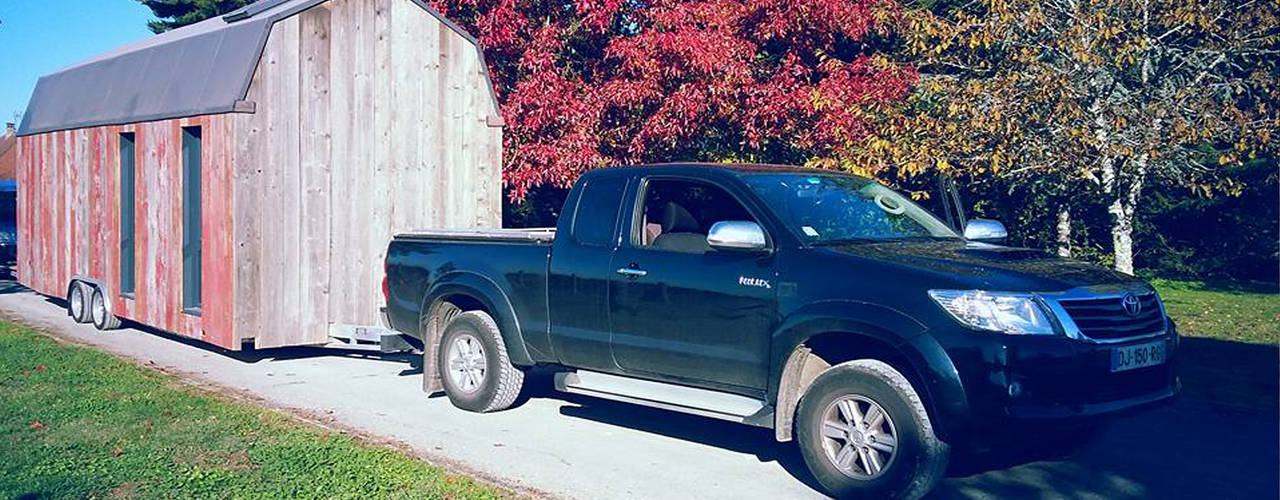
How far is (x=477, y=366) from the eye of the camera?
30.3ft

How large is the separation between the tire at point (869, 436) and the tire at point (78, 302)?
10.4m

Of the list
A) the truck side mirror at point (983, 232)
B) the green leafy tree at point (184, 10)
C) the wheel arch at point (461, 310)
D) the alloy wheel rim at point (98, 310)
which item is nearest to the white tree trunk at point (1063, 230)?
the truck side mirror at point (983, 232)

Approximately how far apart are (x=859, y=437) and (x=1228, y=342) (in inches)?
340

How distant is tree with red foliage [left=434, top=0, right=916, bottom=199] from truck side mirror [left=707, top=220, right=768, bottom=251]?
5.94 meters

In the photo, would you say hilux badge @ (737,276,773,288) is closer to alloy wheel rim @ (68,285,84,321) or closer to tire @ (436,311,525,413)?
tire @ (436,311,525,413)

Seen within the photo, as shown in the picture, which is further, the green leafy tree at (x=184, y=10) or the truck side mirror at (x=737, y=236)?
the green leafy tree at (x=184, y=10)

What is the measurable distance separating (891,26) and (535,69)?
14.2ft

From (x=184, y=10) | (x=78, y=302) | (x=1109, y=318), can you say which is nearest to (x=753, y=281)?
(x=1109, y=318)

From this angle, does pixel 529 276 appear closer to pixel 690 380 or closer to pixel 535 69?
pixel 690 380

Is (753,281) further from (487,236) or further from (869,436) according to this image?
(487,236)

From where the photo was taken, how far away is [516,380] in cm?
905

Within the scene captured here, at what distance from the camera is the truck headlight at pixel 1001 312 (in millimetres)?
6176

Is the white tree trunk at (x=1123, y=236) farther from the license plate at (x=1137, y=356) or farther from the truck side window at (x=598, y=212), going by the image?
the truck side window at (x=598, y=212)

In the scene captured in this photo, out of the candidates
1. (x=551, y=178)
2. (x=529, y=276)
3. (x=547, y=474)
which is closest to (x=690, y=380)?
(x=547, y=474)
